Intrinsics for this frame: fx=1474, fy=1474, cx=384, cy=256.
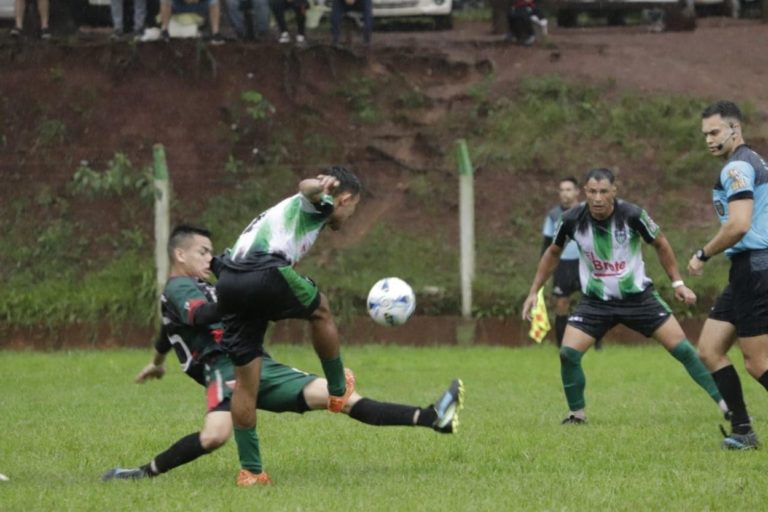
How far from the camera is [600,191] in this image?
10.6 m

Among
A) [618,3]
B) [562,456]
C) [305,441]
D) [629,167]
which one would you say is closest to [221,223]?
[629,167]

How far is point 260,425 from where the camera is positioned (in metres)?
11.0

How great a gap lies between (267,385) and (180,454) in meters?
0.69

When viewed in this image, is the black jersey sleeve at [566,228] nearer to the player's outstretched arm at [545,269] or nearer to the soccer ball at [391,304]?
the player's outstretched arm at [545,269]

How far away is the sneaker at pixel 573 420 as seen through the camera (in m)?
10.8

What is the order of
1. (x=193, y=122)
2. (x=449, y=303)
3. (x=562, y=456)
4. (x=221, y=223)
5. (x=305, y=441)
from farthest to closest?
(x=193, y=122), (x=221, y=223), (x=449, y=303), (x=305, y=441), (x=562, y=456)

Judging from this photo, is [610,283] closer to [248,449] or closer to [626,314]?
[626,314]

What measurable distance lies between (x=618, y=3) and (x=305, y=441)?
687 inches

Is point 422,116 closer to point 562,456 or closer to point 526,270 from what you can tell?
point 526,270

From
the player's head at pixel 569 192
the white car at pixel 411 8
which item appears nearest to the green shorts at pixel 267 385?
the player's head at pixel 569 192

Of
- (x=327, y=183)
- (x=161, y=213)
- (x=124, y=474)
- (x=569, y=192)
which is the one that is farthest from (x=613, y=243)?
(x=161, y=213)

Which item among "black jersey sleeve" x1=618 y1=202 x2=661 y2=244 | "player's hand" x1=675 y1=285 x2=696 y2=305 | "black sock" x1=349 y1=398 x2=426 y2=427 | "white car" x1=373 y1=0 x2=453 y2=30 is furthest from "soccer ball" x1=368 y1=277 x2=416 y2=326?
"white car" x1=373 y1=0 x2=453 y2=30

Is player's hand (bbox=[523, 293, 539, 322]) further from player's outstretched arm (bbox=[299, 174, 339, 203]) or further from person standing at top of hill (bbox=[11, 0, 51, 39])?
person standing at top of hill (bbox=[11, 0, 51, 39])

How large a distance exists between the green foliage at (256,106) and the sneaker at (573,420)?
12785 millimetres
